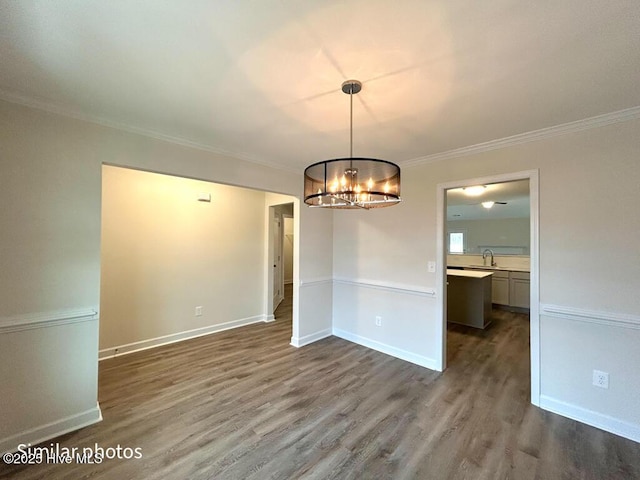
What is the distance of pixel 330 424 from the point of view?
88.2 inches

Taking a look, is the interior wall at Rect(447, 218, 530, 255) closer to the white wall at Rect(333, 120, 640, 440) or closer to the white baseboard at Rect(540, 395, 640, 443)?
the white wall at Rect(333, 120, 640, 440)

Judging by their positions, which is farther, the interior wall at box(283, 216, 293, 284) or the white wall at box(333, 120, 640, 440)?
the interior wall at box(283, 216, 293, 284)

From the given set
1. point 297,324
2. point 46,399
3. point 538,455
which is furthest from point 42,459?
point 538,455

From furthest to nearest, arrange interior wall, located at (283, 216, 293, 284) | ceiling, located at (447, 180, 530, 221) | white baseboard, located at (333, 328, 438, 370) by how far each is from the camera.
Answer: interior wall, located at (283, 216, 293, 284)
ceiling, located at (447, 180, 530, 221)
white baseboard, located at (333, 328, 438, 370)

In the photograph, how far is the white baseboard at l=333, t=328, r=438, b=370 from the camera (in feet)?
10.8

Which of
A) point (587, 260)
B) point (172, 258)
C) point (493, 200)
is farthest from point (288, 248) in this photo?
point (587, 260)

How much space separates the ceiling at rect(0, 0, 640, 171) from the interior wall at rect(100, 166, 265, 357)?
149cm

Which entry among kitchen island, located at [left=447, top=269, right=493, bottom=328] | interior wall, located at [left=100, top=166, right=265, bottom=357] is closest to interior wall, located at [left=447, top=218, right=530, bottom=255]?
kitchen island, located at [left=447, top=269, right=493, bottom=328]

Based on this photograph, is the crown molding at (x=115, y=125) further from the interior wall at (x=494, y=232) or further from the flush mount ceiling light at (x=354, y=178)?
the interior wall at (x=494, y=232)

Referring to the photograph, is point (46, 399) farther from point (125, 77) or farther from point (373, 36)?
point (373, 36)

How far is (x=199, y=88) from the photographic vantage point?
186 centimetres

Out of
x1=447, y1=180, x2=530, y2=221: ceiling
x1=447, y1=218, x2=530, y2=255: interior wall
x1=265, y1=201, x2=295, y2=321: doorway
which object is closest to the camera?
x1=447, y1=180, x2=530, y2=221: ceiling

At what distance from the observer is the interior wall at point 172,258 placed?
3.46m

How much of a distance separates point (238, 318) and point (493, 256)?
6253mm
